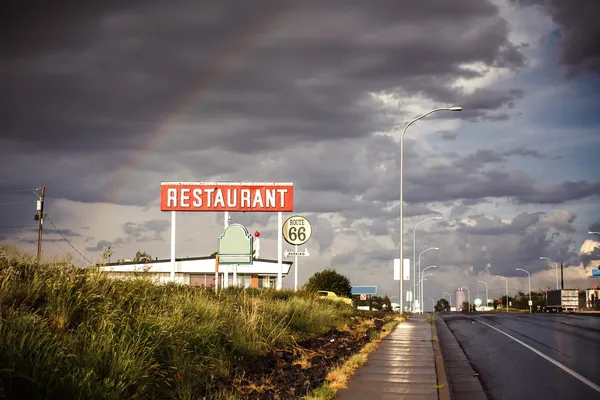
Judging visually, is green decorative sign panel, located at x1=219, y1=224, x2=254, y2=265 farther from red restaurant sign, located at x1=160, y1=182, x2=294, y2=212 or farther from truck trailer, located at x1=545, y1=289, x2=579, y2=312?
truck trailer, located at x1=545, y1=289, x2=579, y2=312

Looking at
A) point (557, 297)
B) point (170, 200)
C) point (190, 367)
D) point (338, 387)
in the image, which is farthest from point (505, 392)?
point (557, 297)

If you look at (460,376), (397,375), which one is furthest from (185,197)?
(397,375)

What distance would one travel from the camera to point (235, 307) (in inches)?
668

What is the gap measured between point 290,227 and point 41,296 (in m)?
29.9

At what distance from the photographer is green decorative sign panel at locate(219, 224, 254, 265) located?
35.4 metres

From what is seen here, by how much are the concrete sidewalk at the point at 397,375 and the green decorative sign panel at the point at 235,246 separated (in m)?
16.8

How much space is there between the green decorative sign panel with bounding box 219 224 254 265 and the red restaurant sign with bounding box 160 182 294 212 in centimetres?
640

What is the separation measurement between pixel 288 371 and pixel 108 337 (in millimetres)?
4428

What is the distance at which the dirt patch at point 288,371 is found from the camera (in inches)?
413

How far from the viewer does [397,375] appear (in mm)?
12898

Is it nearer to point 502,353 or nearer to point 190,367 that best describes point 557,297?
point 502,353

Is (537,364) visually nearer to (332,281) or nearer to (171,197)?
(171,197)

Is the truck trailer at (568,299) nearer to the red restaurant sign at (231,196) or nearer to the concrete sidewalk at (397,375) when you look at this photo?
the red restaurant sign at (231,196)

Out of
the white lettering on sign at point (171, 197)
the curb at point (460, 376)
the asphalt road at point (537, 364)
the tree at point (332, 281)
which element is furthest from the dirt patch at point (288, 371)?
the tree at point (332, 281)
